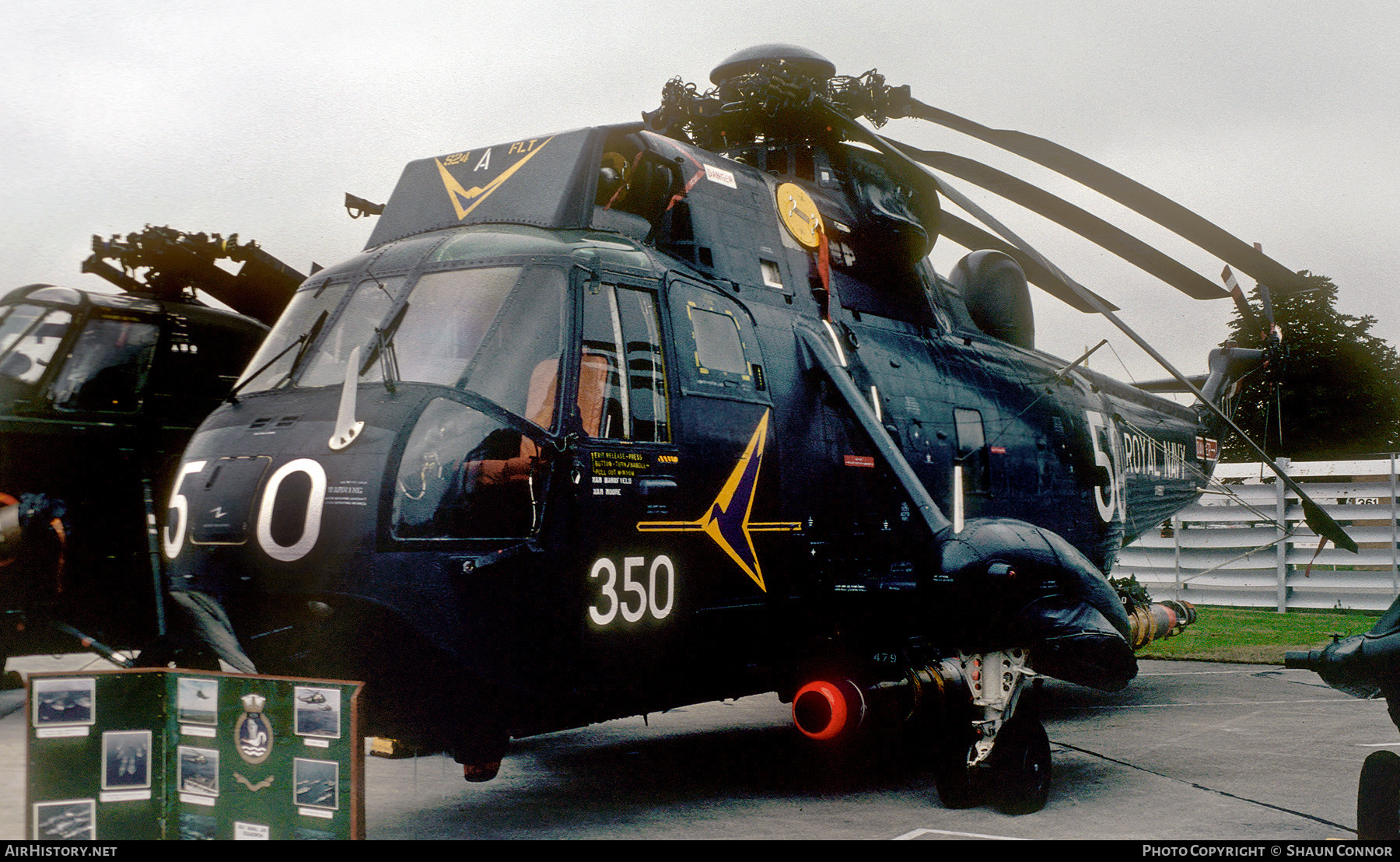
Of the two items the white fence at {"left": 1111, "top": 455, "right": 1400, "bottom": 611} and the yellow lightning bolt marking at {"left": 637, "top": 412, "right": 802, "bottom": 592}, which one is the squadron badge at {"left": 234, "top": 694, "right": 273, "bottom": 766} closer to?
the yellow lightning bolt marking at {"left": 637, "top": 412, "right": 802, "bottom": 592}

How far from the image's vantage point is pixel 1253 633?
1527cm

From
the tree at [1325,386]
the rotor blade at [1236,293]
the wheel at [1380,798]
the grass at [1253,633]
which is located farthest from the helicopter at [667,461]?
the tree at [1325,386]

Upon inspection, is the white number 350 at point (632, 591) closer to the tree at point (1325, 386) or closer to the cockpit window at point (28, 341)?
the cockpit window at point (28, 341)

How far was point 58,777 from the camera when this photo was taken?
4180 mm

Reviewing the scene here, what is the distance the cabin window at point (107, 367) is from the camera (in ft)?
25.7

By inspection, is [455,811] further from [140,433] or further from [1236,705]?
[1236,705]

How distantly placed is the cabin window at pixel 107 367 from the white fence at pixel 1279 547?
47.7 ft

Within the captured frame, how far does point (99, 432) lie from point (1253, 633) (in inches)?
565

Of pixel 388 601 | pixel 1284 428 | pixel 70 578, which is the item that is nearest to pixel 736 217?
pixel 388 601

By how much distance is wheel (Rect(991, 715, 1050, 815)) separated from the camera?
5926mm

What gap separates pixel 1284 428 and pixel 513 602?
911 inches

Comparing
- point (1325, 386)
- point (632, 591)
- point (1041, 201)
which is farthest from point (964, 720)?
point (1325, 386)

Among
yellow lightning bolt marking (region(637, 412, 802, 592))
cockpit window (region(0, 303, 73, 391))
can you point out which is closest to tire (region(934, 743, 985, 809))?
yellow lightning bolt marking (region(637, 412, 802, 592))

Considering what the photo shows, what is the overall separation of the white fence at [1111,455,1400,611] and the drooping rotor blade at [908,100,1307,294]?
8659 millimetres
